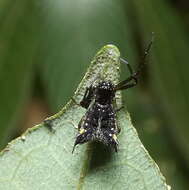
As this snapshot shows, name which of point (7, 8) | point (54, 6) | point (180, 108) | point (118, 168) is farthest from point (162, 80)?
point (118, 168)

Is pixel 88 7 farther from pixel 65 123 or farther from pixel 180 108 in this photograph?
pixel 65 123

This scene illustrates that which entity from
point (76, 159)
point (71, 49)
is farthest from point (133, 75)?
point (76, 159)

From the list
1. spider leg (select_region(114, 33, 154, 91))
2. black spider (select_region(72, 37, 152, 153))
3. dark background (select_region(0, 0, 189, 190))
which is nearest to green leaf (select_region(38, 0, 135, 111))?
dark background (select_region(0, 0, 189, 190))

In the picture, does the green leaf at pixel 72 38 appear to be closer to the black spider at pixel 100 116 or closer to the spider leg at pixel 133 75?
the spider leg at pixel 133 75

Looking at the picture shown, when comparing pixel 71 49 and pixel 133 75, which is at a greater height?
pixel 71 49

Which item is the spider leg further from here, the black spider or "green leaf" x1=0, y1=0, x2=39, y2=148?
"green leaf" x1=0, y1=0, x2=39, y2=148

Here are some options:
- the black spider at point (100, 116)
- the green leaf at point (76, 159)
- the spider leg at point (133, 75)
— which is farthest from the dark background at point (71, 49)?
the green leaf at point (76, 159)

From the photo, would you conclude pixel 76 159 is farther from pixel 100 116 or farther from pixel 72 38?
pixel 72 38

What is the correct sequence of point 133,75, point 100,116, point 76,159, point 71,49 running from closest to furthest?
point 76,159 → point 100,116 → point 133,75 → point 71,49
